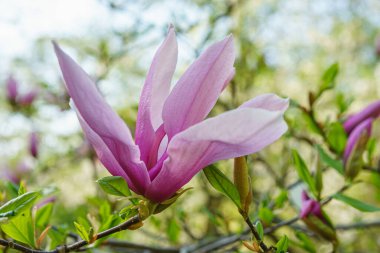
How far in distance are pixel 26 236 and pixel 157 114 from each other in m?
0.29

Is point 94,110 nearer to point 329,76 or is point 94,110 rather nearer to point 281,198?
point 281,198

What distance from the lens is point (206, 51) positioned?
1.72 feet

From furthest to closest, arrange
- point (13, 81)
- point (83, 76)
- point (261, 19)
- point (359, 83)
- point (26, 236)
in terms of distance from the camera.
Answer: point (359, 83)
point (261, 19)
point (13, 81)
point (26, 236)
point (83, 76)

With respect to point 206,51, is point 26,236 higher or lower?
lower

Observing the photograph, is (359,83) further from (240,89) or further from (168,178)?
(168,178)

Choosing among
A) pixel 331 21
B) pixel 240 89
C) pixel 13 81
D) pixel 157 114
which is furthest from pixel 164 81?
pixel 331 21

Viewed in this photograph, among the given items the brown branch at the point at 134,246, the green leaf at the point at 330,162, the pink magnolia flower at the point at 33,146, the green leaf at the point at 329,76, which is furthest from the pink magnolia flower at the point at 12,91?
the green leaf at the point at 330,162

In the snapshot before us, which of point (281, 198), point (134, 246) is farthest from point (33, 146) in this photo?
point (281, 198)

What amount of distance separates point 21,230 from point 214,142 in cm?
38

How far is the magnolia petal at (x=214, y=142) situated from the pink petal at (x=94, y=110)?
42 millimetres

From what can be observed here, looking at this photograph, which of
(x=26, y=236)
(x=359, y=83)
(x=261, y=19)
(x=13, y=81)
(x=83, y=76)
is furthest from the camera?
(x=359, y=83)

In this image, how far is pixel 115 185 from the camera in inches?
21.0

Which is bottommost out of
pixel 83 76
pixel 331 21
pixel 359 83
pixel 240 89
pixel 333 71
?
pixel 359 83

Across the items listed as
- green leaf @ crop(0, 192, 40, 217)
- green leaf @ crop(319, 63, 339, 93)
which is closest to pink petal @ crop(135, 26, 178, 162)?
green leaf @ crop(0, 192, 40, 217)
